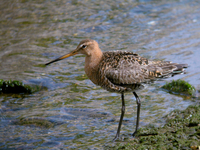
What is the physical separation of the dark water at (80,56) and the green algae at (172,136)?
41cm

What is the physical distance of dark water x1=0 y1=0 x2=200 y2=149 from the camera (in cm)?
625

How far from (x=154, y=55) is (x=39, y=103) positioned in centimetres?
388

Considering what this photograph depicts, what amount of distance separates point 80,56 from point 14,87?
8.69 ft

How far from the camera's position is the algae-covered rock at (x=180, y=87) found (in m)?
7.49

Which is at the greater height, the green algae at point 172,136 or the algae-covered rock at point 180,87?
the algae-covered rock at point 180,87

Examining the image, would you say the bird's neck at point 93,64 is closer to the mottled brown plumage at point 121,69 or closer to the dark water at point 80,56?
the mottled brown plumage at point 121,69

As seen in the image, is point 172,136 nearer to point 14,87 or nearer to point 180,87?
point 180,87

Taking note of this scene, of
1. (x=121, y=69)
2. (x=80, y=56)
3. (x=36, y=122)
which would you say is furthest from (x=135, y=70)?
(x=80, y=56)

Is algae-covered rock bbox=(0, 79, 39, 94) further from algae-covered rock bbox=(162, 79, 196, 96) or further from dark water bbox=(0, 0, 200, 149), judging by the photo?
algae-covered rock bbox=(162, 79, 196, 96)

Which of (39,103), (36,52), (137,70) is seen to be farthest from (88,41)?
(36,52)

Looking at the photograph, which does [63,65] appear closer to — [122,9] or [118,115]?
[118,115]

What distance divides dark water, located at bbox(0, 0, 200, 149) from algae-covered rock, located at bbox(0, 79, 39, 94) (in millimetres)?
261

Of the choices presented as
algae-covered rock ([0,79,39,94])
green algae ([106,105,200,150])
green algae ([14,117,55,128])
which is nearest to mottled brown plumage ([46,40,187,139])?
green algae ([106,105,200,150])

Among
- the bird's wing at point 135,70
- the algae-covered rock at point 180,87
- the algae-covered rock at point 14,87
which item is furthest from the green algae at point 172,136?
the algae-covered rock at point 14,87
